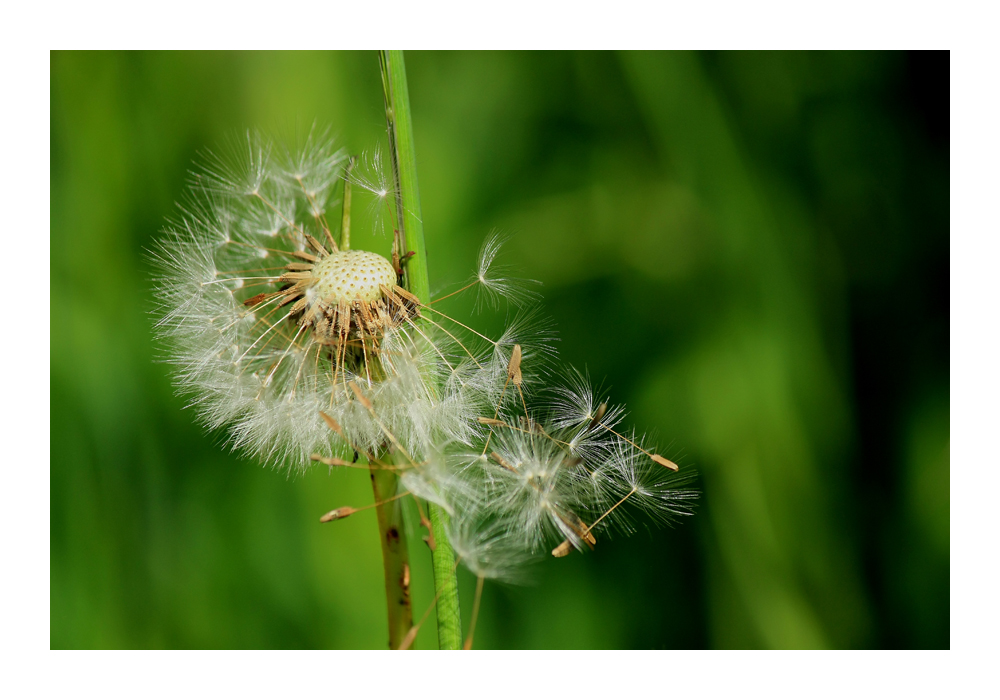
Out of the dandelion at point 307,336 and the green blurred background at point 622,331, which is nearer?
the dandelion at point 307,336

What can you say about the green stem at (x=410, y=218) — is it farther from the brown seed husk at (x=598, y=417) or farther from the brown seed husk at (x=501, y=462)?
the brown seed husk at (x=598, y=417)

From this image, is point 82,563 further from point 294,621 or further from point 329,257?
point 329,257

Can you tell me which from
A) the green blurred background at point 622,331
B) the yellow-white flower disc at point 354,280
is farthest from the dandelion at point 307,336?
the green blurred background at point 622,331

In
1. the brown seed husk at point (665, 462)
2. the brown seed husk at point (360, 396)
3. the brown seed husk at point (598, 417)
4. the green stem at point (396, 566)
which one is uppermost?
the brown seed husk at point (360, 396)

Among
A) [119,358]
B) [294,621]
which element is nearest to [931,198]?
[294,621]

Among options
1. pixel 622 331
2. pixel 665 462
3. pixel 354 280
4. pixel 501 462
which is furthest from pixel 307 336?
pixel 622 331

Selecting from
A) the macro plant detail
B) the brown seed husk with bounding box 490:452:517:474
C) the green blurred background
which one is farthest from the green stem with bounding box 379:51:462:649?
the green blurred background

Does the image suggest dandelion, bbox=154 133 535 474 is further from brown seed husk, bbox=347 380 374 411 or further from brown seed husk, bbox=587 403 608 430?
brown seed husk, bbox=587 403 608 430
